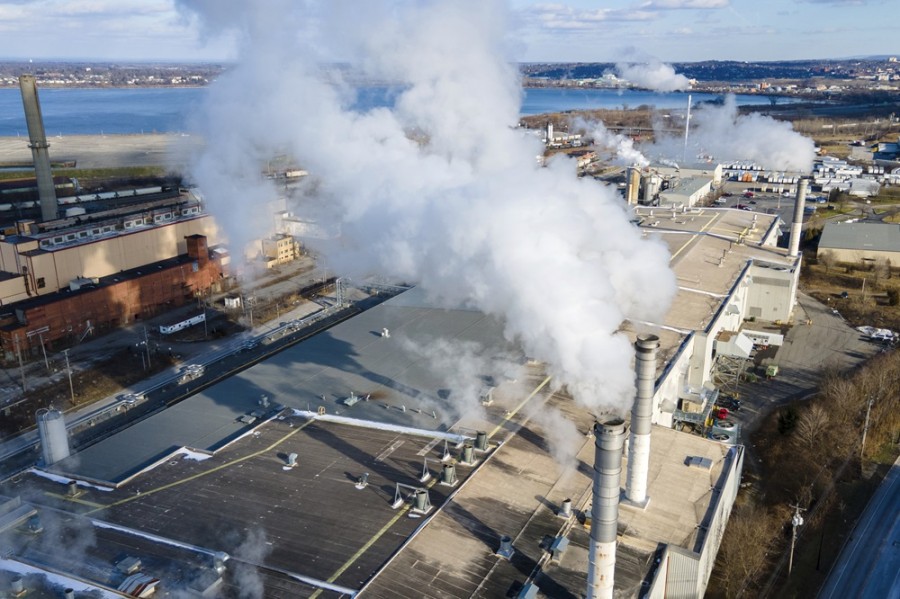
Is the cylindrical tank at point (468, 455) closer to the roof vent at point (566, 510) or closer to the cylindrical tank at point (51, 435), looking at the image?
the roof vent at point (566, 510)

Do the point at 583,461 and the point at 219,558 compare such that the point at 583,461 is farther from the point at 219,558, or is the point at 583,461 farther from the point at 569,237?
the point at 219,558

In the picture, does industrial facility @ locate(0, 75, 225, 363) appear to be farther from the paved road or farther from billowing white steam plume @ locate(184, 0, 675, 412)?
the paved road

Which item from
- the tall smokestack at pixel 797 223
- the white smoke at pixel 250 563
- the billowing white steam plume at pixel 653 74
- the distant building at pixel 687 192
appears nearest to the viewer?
the white smoke at pixel 250 563

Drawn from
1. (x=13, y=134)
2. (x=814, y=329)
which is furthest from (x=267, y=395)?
(x=13, y=134)

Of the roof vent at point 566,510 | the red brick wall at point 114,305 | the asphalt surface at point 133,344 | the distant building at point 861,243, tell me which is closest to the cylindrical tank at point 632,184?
the distant building at point 861,243

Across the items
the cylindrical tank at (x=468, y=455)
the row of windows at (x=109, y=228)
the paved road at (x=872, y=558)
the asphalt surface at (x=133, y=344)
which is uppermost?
the row of windows at (x=109, y=228)

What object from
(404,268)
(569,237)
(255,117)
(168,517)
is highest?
(255,117)
